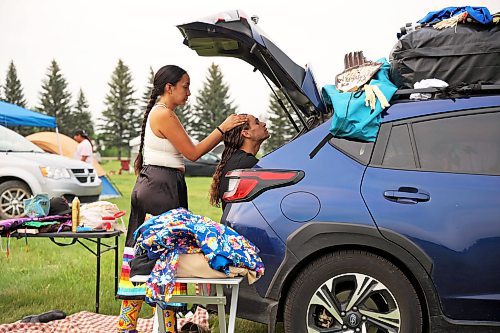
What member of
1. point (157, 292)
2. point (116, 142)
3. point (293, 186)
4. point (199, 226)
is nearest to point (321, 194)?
point (293, 186)

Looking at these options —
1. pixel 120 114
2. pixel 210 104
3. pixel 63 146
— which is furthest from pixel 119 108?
pixel 63 146

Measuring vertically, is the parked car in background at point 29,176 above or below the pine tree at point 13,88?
below

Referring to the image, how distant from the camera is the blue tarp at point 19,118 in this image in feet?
48.5

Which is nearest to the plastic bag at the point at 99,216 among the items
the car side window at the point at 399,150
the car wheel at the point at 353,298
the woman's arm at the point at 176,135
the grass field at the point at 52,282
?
the grass field at the point at 52,282

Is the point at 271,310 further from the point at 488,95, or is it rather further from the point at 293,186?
the point at 488,95

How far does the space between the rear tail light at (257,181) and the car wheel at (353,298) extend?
511 millimetres

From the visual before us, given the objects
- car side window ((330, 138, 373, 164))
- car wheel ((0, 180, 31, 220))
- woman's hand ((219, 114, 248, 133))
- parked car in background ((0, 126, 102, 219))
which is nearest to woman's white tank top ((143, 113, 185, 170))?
woman's hand ((219, 114, 248, 133))

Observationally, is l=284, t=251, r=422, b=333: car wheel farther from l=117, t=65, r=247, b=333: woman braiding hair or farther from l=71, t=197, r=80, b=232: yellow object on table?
l=71, t=197, r=80, b=232: yellow object on table

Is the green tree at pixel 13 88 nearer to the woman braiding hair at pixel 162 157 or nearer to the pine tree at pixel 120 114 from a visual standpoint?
the pine tree at pixel 120 114

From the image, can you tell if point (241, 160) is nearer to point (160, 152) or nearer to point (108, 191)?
point (160, 152)

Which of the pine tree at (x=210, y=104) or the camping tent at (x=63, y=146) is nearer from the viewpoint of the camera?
the camping tent at (x=63, y=146)

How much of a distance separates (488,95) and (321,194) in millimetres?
1170

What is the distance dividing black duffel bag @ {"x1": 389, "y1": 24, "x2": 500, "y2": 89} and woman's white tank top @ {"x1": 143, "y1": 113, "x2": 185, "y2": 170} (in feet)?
5.26

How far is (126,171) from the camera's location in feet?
123
